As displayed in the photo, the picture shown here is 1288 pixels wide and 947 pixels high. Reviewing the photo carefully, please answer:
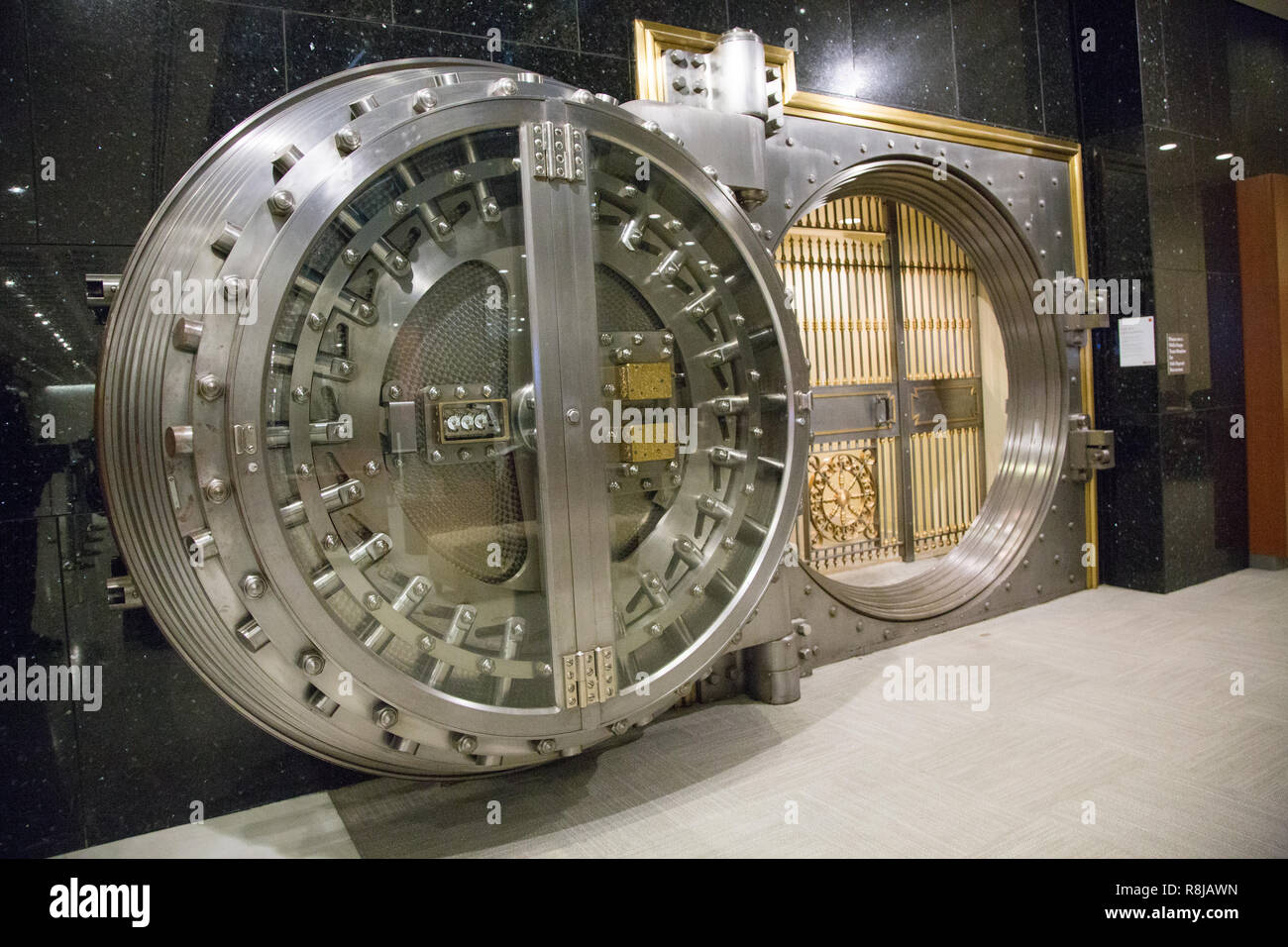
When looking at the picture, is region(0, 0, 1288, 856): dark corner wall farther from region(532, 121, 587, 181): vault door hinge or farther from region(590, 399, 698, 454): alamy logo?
region(590, 399, 698, 454): alamy logo

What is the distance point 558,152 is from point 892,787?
177 centimetres

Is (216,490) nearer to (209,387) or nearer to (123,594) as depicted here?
(209,387)

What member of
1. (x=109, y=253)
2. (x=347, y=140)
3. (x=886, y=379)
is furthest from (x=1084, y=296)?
(x=109, y=253)

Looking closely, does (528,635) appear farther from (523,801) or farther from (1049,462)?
(1049,462)

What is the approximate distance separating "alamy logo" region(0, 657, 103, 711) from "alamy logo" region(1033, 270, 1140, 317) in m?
3.83

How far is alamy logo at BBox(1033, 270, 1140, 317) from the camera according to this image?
395 cm

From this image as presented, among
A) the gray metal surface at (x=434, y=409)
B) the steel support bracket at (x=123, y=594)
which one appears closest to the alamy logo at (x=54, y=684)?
the steel support bracket at (x=123, y=594)

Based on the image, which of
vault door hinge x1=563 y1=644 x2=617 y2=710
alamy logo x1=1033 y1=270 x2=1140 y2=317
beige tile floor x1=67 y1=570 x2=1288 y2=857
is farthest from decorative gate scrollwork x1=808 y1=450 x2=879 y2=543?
vault door hinge x1=563 y1=644 x2=617 y2=710

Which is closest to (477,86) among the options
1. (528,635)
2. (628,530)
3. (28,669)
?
(628,530)

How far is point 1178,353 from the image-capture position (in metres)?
4.06

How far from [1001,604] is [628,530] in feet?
7.31

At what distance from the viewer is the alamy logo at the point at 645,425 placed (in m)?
2.12

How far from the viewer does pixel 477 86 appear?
1969 millimetres

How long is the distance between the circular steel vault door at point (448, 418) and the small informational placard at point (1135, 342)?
242 cm
